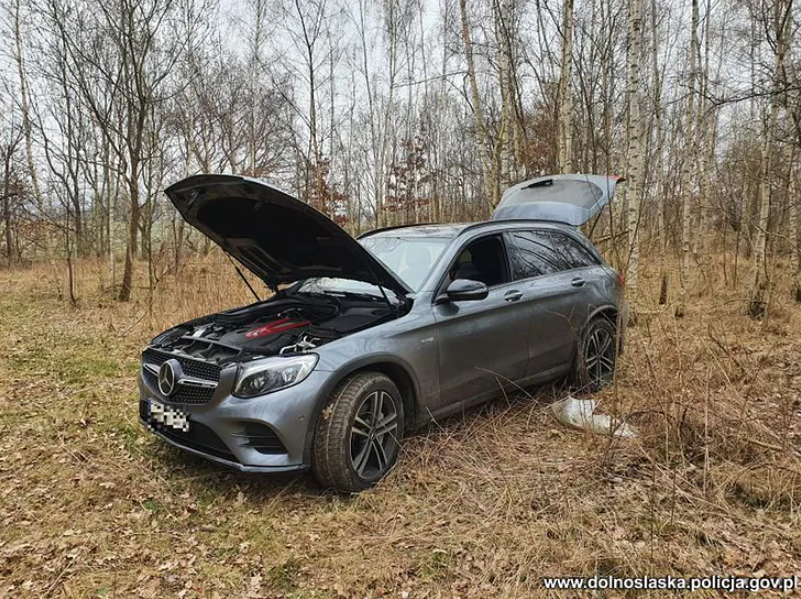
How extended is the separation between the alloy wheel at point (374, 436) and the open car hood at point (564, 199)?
272cm

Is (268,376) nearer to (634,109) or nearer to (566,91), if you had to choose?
(634,109)

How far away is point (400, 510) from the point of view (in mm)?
2713

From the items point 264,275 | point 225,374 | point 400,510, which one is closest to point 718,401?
point 400,510

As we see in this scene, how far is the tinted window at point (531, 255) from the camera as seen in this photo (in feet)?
13.3

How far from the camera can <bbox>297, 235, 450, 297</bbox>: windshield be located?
3.54 m

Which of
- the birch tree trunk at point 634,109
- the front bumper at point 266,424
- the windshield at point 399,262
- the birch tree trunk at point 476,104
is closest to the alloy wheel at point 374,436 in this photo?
the front bumper at point 266,424

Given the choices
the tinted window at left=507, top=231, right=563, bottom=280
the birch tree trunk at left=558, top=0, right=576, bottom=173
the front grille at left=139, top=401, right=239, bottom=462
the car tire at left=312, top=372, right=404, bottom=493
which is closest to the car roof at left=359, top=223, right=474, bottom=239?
Answer: the tinted window at left=507, top=231, right=563, bottom=280

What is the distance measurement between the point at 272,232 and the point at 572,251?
2.89 metres

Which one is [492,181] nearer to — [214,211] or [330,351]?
[214,211]

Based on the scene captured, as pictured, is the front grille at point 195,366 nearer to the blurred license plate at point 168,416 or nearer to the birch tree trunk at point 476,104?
the blurred license plate at point 168,416

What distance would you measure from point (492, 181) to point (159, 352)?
7468 mm

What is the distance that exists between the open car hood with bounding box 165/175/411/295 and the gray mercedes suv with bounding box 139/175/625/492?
14 millimetres

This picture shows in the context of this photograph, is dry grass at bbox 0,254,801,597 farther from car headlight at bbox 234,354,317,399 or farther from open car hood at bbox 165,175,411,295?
open car hood at bbox 165,175,411,295

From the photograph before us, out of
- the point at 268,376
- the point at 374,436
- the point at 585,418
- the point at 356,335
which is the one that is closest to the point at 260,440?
the point at 268,376
